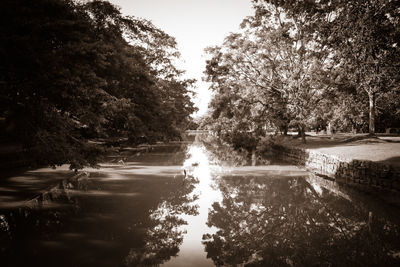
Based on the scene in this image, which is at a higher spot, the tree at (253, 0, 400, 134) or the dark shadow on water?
the tree at (253, 0, 400, 134)

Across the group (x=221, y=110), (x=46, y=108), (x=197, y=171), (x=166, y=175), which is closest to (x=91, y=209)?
(x=46, y=108)

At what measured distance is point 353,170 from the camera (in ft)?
48.5

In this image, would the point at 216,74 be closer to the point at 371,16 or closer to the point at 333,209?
the point at 371,16

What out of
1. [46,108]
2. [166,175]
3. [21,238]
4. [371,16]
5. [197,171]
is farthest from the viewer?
[197,171]

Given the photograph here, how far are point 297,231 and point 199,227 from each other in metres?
2.83

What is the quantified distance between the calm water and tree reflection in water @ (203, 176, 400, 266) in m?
0.02

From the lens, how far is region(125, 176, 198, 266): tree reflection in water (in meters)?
6.33

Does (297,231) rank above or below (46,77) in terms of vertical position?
below

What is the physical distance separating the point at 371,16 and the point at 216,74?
1914 centimetres

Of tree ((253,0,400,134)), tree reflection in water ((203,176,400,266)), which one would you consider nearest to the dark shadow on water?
tree reflection in water ((203,176,400,266))

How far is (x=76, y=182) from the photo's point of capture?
1445cm

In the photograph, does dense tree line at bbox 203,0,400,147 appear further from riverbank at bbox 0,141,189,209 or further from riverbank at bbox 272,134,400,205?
riverbank at bbox 0,141,189,209

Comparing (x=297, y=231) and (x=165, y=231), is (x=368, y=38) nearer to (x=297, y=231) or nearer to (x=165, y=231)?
(x=297, y=231)

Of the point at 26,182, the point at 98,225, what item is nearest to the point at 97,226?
the point at 98,225
